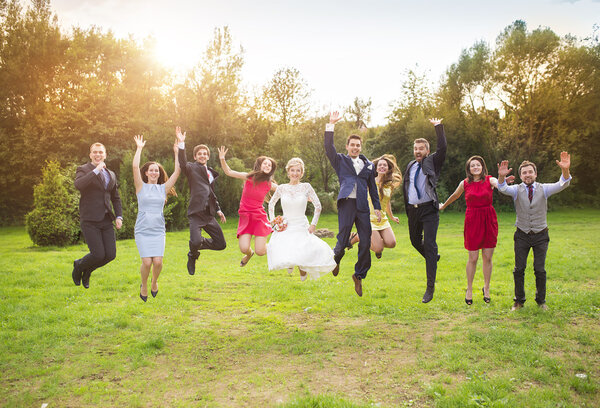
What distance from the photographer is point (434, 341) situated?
907 cm

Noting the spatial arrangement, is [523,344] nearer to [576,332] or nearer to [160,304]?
[576,332]

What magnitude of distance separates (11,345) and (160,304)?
3.52 meters

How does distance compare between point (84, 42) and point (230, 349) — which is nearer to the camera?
point (230, 349)

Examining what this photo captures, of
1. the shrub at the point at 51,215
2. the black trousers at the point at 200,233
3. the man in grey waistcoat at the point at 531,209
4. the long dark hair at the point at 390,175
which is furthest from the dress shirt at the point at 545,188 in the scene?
the shrub at the point at 51,215

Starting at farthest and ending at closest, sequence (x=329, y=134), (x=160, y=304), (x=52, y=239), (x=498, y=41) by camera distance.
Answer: (x=498, y=41), (x=52, y=239), (x=160, y=304), (x=329, y=134)

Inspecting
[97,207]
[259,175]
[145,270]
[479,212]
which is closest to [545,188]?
[479,212]

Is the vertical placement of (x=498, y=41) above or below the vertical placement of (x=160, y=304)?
above

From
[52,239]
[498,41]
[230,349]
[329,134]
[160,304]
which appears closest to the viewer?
[329,134]

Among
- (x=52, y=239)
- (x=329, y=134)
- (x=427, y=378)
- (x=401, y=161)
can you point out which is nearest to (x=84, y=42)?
(x=52, y=239)

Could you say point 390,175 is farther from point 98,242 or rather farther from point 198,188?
point 98,242

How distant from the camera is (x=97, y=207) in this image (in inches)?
340

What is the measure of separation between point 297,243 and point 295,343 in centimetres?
204

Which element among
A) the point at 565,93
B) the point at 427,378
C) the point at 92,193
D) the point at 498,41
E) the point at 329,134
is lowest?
the point at 427,378

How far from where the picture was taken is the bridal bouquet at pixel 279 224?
9023 millimetres
